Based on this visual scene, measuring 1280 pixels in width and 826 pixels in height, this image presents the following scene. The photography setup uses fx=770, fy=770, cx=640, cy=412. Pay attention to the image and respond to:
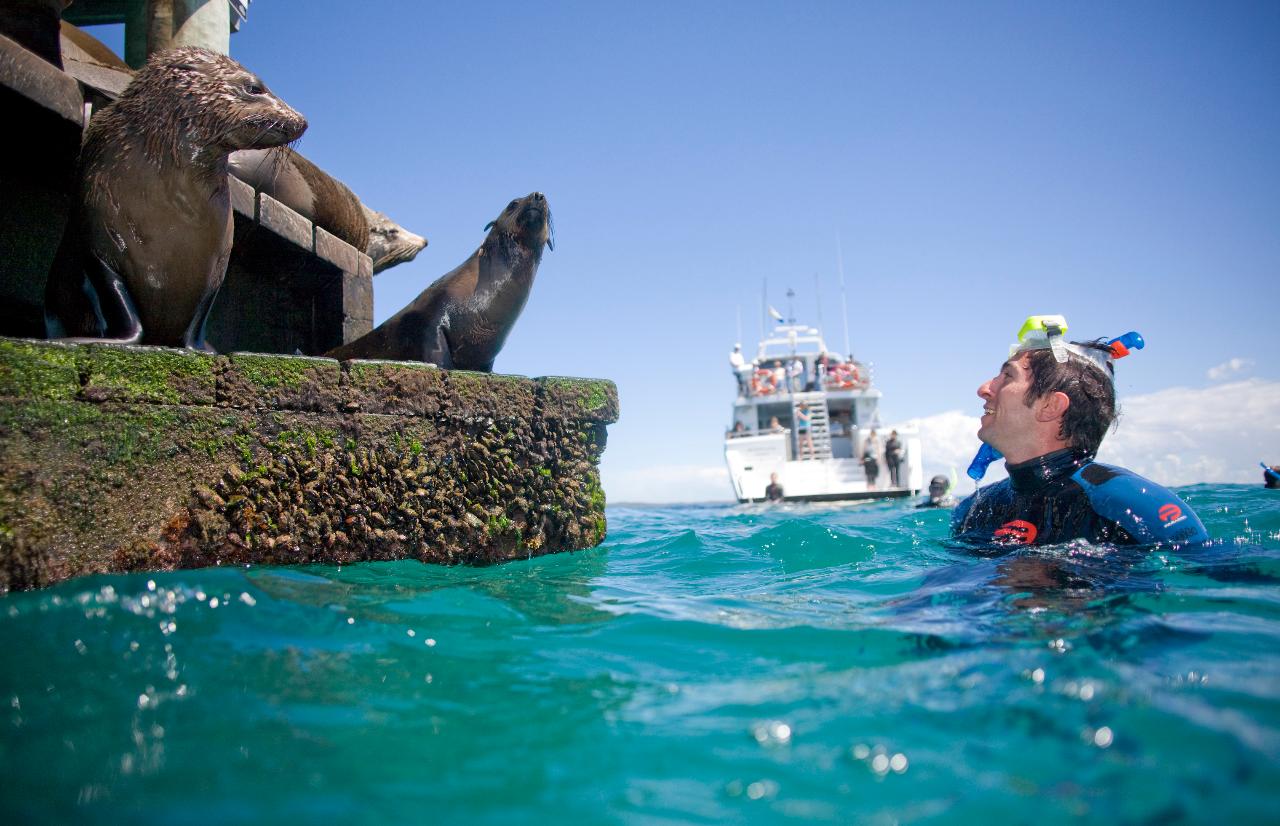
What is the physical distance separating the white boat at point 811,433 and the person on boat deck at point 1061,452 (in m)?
20.0

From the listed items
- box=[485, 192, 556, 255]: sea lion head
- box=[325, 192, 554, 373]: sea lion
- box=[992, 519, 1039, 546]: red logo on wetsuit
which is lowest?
box=[992, 519, 1039, 546]: red logo on wetsuit

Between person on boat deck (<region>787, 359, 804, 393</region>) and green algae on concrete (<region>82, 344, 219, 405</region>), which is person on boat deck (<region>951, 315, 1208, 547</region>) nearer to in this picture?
green algae on concrete (<region>82, 344, 219, 405</region>)

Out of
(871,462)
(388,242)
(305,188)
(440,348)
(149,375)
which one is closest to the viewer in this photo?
(149,375)

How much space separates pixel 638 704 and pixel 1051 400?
8.10ft

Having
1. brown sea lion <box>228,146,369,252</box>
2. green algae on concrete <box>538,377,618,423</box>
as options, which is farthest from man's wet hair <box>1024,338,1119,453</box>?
brown sea lion <box>228,146,369,252</box>

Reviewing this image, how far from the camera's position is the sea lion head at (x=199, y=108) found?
3.14m

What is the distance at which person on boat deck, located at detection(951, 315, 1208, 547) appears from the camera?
2.96 metres

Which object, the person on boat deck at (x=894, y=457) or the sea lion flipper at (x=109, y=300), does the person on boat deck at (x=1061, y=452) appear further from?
the person on boat deck at (x=894, y=457)

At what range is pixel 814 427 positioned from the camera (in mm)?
26281

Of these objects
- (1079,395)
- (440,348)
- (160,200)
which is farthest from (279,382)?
(1079,395)

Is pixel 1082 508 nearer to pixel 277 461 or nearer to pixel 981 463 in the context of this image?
pixel 981 463

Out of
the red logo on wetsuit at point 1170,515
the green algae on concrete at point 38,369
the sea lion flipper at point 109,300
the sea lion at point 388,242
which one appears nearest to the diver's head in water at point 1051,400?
the red logo on wetsuit at point 1170,515

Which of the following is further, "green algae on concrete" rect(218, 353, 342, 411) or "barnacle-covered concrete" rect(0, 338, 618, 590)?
"green algae on concrete" rect(218, 353, 342, 411)

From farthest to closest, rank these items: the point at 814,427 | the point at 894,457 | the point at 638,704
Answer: the point at 814,427, the point at 894,457, the point at 638,704
